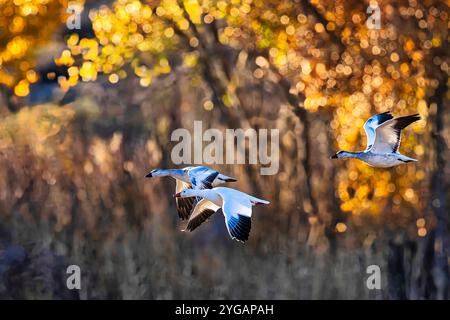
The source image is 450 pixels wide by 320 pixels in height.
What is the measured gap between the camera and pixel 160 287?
1211 centimetres

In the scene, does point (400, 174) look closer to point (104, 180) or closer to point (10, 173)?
point (104, 180)

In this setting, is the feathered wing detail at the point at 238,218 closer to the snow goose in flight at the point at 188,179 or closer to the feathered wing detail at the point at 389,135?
the snow goose in flight at the point at 188,179

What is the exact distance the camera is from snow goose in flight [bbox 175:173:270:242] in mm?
7891

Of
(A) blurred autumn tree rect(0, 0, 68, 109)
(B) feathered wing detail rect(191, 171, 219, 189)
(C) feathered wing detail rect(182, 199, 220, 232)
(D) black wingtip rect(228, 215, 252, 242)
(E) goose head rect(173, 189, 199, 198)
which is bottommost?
(D) black wingtip rect(228, 215, 252, 242)

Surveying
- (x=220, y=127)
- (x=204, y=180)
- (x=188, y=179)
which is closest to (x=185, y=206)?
(x=188, y=179)

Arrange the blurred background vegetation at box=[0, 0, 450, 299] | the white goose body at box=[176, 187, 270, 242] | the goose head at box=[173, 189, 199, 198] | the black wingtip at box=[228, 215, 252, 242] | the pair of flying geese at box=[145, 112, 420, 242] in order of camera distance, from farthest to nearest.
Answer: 1. the blurred background vegetation at box=[0, 0, 450, 299]
2. the goose head at box=[173, 189, 199, 198]
3. the pair of flying geese at box=[145, 112, 420, 242]
4. the white goose body at box=[176, 187, 270, 242]
5. the black wingtip at box=[228, 215, 252, 242]

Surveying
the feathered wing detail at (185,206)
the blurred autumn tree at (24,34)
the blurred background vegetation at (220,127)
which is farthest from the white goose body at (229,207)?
the blurred autumn tree at (24,34)

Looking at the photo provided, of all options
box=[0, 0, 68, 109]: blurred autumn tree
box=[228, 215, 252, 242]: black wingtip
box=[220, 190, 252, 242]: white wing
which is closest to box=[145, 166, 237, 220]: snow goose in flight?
box=[220, 190, 252, 242]: white wing

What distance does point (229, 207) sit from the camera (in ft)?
27.0

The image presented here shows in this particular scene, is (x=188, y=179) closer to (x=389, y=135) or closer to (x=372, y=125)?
(x=372, y=125)

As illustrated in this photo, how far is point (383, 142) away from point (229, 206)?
1604mm

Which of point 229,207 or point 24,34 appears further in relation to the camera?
point 24,34

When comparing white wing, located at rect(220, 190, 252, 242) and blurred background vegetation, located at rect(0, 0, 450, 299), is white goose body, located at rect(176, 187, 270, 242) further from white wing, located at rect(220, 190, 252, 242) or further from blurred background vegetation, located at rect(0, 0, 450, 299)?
blurred background vegetation, located at rect(0, 0, 450, 299)

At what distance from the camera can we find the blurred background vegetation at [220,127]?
11258mm
